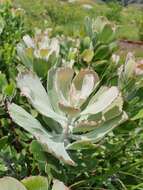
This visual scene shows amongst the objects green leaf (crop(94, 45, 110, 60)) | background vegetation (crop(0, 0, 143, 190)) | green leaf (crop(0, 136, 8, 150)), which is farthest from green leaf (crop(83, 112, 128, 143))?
green leaf (crop(94, 45, 110, 60))

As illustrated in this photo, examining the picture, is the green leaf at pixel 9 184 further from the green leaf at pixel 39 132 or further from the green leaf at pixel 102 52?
the green leaf at pixel 102 52

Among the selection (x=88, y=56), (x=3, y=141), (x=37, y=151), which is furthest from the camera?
(x=88, y=56)

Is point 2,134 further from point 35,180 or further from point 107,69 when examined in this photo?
point 35,180

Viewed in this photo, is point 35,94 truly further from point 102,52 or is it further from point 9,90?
point 102,52

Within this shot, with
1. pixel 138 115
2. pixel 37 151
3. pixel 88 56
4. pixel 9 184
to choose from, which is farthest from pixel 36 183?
pixel 88 56

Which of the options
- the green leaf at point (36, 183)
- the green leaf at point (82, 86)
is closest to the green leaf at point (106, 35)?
the green leaf at point (82, 86)

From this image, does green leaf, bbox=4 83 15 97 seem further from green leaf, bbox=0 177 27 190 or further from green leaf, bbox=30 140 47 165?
green leaf, bbox=0 177 27 190

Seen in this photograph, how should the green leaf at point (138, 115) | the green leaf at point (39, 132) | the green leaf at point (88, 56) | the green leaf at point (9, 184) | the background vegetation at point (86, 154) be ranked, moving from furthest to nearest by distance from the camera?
the green leaf at point (88, 56) → the green leaf at point (138, 115) → the background vegetation at point (86, 154) → the green leaf at point (39, 132) → the green leaf at point (9, 184)

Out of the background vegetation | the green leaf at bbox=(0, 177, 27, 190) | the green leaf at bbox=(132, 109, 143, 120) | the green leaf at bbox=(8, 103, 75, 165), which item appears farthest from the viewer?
the green leaf at bbox=(132, 109, 143, 120)
